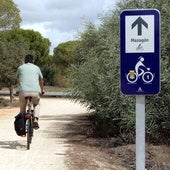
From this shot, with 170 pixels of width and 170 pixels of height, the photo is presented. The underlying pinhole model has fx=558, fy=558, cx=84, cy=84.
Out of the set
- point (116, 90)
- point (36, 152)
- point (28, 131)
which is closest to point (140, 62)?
point (36, 152)

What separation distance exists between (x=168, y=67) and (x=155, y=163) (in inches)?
99.9

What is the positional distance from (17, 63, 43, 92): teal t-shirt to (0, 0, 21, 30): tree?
32.3 meters

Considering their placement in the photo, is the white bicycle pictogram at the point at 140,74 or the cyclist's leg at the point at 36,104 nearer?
the white bicycle pictogram at the point at 140,74

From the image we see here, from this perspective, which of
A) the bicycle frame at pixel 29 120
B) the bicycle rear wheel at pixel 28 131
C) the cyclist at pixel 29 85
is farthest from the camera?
the cyclist at pixel 29 85

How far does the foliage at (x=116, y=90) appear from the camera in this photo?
12305 mm

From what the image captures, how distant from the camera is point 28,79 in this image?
12086 mm

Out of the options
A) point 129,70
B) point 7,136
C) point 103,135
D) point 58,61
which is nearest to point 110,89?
point 103,135

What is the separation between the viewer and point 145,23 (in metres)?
5.18

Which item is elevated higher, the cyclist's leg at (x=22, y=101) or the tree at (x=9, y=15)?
the tree at (x=9, y=15)

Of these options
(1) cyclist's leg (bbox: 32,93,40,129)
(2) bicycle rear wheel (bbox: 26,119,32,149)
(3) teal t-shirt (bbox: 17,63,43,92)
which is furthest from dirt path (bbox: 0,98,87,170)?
(3) teal t-shirt (bbox: 17,63,43,92)

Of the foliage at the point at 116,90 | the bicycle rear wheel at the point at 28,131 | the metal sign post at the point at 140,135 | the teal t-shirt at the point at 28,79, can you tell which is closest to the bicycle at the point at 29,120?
the bicycle rear wheel at the point at 28,131

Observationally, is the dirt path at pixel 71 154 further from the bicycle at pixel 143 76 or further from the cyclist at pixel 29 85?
the bicycle at pixel 143 76

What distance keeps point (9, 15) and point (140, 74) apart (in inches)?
1613

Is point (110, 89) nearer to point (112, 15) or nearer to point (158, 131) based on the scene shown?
point (158, 131)
